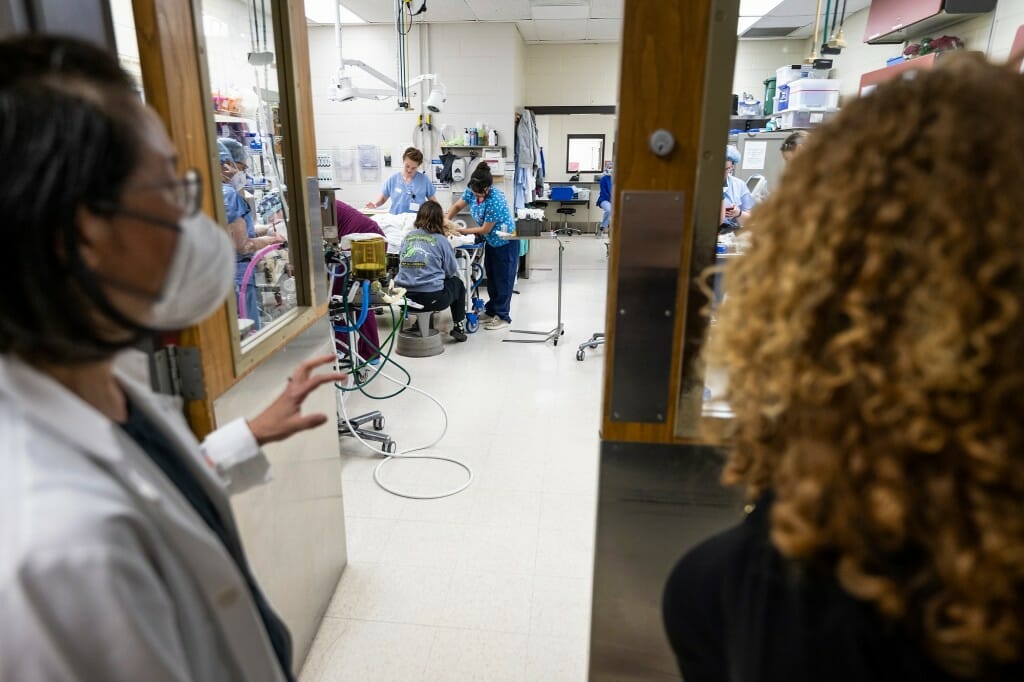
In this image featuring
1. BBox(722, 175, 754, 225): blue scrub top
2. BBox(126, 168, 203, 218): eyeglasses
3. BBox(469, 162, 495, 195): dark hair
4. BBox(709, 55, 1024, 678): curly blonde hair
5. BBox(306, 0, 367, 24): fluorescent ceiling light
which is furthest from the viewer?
BBox(306, 0, 367, 24): fluorescent ceiling light

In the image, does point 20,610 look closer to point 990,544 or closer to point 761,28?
point 990,544

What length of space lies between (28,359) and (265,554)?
3.45 ft

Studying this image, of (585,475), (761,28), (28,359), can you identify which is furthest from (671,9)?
(761,28)

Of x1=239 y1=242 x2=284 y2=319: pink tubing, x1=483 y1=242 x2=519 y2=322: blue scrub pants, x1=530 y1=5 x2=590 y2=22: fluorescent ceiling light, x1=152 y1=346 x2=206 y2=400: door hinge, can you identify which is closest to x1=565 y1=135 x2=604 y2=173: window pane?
x1=530 y1=5 x2=590 y2=22: fluorescent ceiling light

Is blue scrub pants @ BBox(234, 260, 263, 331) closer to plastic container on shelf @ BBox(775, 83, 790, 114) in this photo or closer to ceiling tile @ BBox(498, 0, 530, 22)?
plastic container on shelf @ BBox(775, 83, 790, 114)

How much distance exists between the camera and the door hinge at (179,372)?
48.2 inches

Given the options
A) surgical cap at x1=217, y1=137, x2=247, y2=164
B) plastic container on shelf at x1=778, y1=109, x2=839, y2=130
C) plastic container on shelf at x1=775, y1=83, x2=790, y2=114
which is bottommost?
surgical cap at x1=217, y1=137, x2=247, y2=164

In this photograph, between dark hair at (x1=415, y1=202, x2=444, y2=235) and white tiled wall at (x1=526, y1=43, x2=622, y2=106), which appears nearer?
dark hair at (x1=415, y1=202, x2=444, y2=235)

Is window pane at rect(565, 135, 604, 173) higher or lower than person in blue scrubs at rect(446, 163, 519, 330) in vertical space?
higher

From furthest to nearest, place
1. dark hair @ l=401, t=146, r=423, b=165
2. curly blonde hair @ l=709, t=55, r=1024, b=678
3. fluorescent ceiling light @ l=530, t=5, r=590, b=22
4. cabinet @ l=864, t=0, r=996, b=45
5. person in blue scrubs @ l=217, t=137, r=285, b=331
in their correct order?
A: fluorescent ceiling light @ l=530, t=5, r=590, b=22 < dark hair @ l=401, t=146, r=423, b=165 < cabinet @ l=864, t=0, r=996, b=45 < person in blue scrubs @ l=217, t=137, r=285, b=331 < curly blonde hair @ l=709, t=55, r=1024, b=678

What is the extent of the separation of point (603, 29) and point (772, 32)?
1.96 metres

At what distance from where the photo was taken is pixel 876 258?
0.53 m

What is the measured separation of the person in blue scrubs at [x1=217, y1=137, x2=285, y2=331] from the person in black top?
1.65 metres

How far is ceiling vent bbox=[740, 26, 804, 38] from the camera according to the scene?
676 cm
